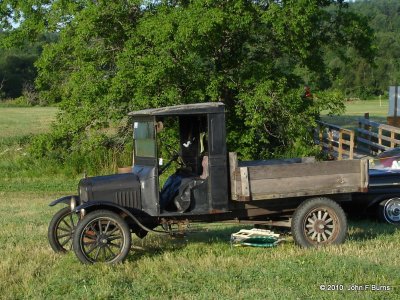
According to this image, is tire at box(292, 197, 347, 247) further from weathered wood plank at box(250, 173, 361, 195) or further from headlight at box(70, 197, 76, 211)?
headlight at box(70, 197, 76, 211)

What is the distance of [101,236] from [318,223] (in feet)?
9.86

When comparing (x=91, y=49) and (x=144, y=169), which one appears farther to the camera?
(x=91, y=49)

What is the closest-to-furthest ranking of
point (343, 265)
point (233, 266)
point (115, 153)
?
point (343, 265) < point (233, 266) < point (115, 153)

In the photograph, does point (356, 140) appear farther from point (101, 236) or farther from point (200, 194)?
point (101, 236)

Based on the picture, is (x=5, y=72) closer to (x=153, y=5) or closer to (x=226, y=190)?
(x=153, y=5)

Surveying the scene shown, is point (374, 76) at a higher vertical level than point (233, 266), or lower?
higher

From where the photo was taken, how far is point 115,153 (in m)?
22.4

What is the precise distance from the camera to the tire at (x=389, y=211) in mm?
11656

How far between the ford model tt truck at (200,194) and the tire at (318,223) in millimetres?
14

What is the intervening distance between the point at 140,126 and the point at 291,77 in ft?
44.4

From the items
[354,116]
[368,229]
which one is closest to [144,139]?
[368,229]

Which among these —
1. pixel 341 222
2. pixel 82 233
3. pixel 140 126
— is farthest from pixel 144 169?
pixel 341 222

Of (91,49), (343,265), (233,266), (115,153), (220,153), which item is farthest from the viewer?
(115,153)

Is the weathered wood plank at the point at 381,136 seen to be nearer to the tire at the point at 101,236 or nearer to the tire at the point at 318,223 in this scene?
the tire at the point at 318,223
